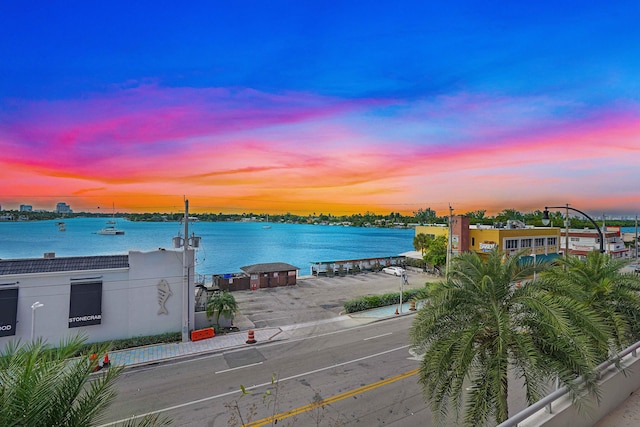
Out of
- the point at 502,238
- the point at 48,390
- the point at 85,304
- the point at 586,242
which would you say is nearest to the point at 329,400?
the point at 48,390

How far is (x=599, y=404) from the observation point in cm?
577

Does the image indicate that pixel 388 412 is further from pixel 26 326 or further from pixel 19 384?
pixel 26 326

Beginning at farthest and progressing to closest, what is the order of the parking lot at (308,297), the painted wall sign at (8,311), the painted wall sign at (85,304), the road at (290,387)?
the parking lot at (308,297) < the painted wall sign at (85,304) < the painted wall sign at (8,311) < the road at (290,387)

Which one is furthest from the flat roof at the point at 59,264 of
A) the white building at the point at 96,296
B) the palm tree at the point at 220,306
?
the palm tree at the point at 220,306

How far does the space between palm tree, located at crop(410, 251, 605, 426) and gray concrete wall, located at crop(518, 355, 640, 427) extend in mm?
356

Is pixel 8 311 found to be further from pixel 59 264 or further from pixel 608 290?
pixel 608 290

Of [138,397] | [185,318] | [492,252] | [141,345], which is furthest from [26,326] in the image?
[492,252]

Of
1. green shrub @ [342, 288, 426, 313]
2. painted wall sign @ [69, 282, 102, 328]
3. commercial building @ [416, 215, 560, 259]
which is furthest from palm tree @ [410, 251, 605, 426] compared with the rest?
commercial building @ [416, 215, 560, 259]

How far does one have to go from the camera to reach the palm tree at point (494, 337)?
22.1ft

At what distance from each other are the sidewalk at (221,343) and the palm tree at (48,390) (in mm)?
12468

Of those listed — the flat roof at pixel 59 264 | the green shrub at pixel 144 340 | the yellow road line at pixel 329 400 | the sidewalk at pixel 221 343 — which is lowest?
the sidewalk at pixel 221 343

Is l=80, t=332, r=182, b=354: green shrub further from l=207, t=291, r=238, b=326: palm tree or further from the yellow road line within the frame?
the yellow road line

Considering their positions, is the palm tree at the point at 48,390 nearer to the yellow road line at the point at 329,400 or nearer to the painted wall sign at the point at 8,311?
the yellow road line at the point at 329,400

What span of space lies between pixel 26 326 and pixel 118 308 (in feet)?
13.3
